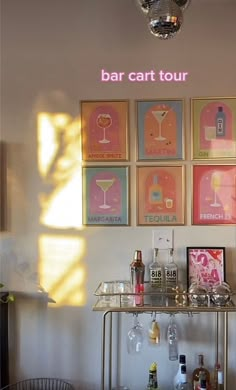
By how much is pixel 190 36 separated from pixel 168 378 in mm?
1820

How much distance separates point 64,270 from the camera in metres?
2.26

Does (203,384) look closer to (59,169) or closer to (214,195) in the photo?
(214,195)

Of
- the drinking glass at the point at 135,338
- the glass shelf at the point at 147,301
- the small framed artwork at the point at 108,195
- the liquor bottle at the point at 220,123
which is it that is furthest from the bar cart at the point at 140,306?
the liquor bottle at the point at 220,123

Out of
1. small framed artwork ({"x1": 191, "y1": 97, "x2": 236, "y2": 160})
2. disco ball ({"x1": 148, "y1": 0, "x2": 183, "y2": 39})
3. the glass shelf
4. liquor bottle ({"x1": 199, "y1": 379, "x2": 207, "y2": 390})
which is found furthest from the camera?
small framed artwork ({"x1": 191, "y1": 97, "x2": 236, "y2": 160})

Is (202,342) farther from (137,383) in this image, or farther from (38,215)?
(38,215)

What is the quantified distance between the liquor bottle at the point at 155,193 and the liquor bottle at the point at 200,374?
825 millimetres

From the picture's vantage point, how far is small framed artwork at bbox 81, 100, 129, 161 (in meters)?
2.23

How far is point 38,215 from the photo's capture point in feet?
7.44

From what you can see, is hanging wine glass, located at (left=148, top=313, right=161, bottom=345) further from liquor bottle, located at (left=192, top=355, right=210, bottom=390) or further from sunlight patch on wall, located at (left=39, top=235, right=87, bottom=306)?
sunlight patch on wall, located at (left=39, top=235, right=87, bottom=306)

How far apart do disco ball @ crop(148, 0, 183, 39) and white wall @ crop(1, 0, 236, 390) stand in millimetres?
858

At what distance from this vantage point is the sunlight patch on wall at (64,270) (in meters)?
2.25

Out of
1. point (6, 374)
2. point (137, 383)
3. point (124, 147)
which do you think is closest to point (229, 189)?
point (124, 147)

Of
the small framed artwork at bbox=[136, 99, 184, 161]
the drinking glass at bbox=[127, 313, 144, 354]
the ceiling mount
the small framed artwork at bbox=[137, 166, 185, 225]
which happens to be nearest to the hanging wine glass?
the drinking glass at bbox=[127, 313, 144, 354]

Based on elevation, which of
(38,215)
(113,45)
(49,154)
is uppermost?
(113,45)
